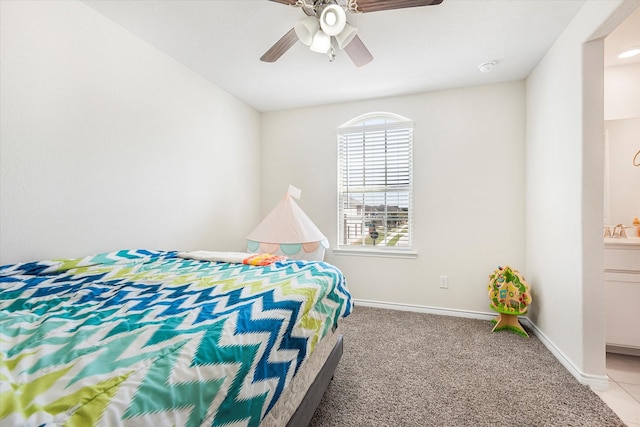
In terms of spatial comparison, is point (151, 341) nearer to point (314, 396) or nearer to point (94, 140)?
point (314, 396)

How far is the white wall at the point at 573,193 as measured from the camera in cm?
176

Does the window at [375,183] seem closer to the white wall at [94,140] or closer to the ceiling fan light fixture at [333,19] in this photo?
the white wall at [94,140]

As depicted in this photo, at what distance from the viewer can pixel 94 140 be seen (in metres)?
1.83

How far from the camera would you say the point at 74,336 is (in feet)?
2.54

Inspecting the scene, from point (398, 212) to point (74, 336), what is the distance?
9.61 feet

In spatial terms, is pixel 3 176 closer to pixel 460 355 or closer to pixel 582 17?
pixel 460 355

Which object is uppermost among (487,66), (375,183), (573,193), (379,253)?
(487,66)

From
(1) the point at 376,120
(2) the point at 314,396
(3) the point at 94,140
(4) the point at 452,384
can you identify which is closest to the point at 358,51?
(1) the point at 376,120

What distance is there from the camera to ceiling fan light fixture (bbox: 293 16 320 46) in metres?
1.60

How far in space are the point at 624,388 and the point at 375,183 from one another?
2.47 metres

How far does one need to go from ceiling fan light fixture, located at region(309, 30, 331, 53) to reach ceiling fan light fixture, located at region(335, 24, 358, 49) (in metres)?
0.07

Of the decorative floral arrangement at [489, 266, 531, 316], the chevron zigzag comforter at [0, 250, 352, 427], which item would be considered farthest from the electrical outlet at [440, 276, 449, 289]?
the chevron zigzag comforter at [0, 250, 352, 427]

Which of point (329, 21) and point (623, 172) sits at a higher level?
point (329, 21)

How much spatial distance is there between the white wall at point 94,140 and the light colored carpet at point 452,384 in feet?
5.88
